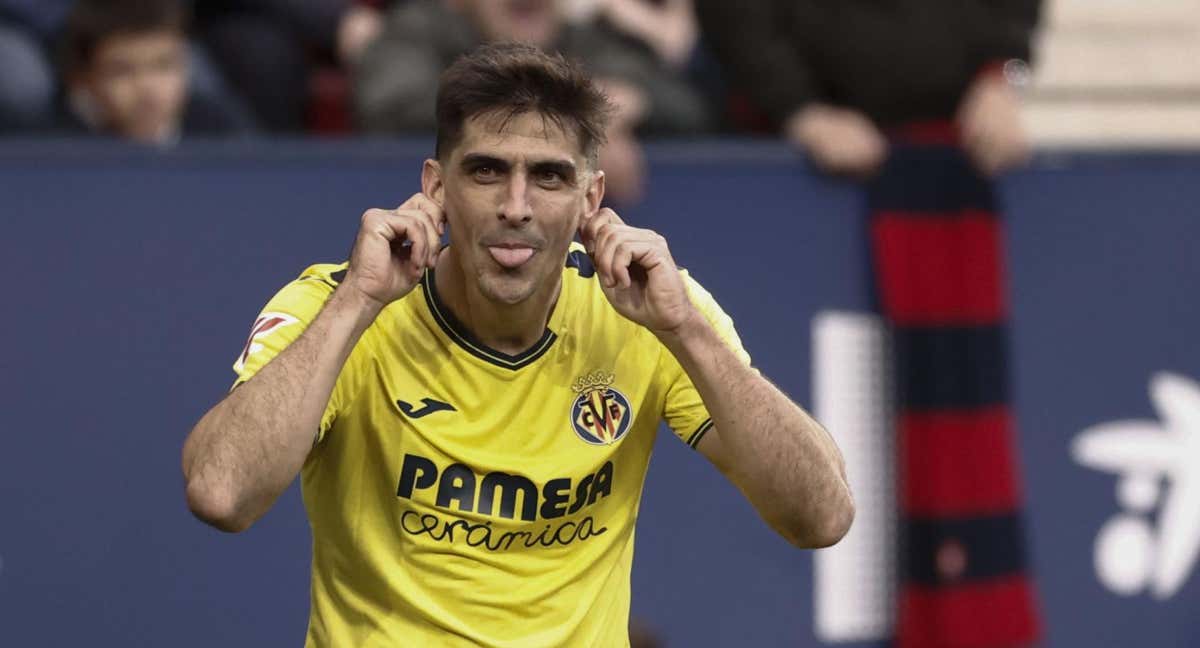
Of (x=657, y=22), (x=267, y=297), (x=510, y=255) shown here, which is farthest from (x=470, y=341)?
(x=657, y=22)

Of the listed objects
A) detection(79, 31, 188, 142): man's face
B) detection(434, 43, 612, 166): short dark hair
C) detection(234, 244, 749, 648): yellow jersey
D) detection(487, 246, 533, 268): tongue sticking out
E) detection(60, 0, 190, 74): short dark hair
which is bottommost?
detection(234, 244, 749, 648): yellow jersey

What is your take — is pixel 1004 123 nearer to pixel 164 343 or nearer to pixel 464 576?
pixel 164 343

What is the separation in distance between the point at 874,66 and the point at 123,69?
8.29ft

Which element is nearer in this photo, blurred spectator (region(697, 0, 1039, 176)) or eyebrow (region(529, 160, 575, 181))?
eyebrow (region(529, 160, 575, 181))

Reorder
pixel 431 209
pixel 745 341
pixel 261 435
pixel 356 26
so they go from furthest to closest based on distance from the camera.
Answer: pixel 356 26
pixel 745 341
pixel 431 209
pixel 261 435

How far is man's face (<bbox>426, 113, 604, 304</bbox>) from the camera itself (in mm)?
3729

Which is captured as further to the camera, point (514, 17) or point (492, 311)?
point (514, 17)

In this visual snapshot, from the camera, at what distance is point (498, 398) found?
3951 mm

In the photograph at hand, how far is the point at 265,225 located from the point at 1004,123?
251 cm

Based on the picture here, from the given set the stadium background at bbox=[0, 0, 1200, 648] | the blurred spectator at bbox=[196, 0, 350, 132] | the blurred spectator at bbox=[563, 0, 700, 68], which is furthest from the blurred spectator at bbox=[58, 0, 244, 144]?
the blurred spectator at bbox=[563, 0, 700, 68]

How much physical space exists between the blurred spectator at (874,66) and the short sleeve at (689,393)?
8.28 feet

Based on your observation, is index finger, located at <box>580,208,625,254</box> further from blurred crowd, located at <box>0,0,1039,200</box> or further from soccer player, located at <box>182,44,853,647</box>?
blurred crowd, located at <box>0,0,1039,200</box>

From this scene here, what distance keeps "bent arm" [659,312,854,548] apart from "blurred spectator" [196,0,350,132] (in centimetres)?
327

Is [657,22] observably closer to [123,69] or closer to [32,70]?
[123,69]
